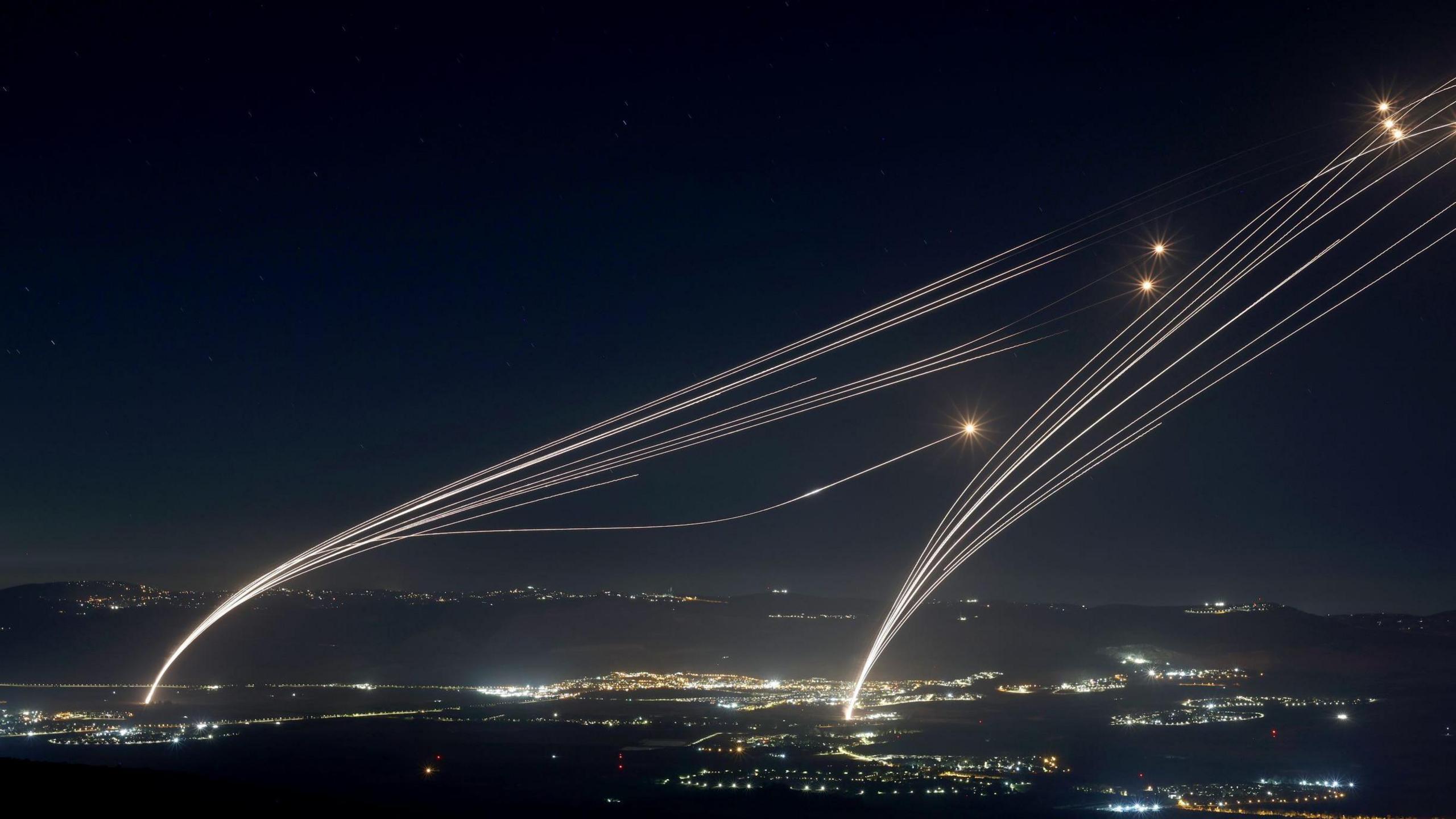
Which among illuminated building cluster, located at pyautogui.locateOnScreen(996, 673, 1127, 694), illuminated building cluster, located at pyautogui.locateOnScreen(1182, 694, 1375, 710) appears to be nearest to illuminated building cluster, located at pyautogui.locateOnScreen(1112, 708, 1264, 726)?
illuminated building cluster, located at pyautogui.locateOnScreen(1182, 694, 1375, 710)

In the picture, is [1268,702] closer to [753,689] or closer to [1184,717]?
[1184,717]

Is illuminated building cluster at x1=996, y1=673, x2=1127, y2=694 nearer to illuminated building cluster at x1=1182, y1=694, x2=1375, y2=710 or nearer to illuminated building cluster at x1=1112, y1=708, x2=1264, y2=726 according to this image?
illuminated building cluster at x1=1182, y1=694, x2=1375, y2=710

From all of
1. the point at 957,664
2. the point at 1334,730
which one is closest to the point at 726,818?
the point at 1334,730

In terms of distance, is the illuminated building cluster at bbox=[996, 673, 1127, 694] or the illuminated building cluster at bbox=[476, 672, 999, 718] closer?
the illuminated building cluster at bbox=[476, 672, 999, 718]

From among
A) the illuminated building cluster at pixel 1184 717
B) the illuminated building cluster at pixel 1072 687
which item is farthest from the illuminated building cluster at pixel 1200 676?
the illuminated building cluster at pixel 1184 717

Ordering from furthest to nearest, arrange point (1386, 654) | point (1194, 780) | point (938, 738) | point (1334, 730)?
point (1386, 654), point (1334, 730), point (938, 738), point (1194, 780)

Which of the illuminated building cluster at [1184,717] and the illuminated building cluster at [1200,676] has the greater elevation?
the illuminated building cluster at [1184,717]

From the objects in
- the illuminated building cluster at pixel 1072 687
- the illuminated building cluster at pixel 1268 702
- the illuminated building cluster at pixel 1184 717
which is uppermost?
the illuminated building cluster at pixel 1184 717

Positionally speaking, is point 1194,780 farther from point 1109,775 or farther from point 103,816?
point 103,816

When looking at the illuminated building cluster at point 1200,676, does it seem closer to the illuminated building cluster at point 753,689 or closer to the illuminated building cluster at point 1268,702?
the illuminated building cluster at point 753,689

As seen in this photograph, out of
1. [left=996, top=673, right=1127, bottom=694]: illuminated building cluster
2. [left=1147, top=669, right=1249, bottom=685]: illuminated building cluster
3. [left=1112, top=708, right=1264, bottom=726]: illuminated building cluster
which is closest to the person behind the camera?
[left=1112, top=708, right=1264, bottom=726]: illuminated building cluster

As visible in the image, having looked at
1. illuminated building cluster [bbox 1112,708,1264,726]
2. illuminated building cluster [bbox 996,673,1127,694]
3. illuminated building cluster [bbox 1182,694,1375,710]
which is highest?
illuminated building cluster [bbox 1112,708,1264,726]
